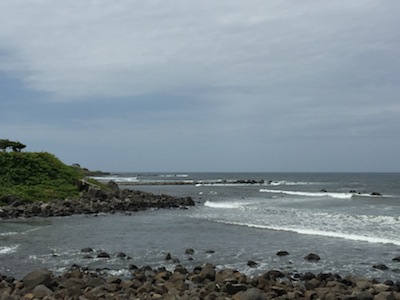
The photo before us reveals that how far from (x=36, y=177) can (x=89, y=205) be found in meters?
9.87

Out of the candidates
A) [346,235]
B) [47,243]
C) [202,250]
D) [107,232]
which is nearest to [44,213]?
[107,232]

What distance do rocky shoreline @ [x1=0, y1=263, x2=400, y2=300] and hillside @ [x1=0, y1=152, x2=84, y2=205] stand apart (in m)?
24.7

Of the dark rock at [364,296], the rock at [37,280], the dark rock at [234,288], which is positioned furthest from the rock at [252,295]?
the rock at [37,280]

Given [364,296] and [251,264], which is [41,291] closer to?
[251,264]

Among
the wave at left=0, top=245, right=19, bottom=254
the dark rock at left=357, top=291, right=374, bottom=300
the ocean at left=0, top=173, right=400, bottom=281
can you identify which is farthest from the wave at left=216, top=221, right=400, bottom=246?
the wave at left=0, top=245, right=19, bottom=254

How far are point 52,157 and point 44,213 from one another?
17037 millimetres

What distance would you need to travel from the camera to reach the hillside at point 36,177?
3706 centimetres

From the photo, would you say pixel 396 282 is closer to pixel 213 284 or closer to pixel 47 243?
pixel 213 284

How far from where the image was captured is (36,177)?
42.1 meters

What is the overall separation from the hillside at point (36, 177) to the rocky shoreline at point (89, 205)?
1.77 m

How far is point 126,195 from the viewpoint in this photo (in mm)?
43469

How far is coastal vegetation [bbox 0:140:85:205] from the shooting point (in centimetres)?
3703

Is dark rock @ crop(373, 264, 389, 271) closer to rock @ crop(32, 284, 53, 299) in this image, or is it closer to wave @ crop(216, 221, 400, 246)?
wave @ crop(216, 221, 400, 246)

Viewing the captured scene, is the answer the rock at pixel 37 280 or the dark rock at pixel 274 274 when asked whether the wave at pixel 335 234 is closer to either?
the dark rock at pixel 274 274
